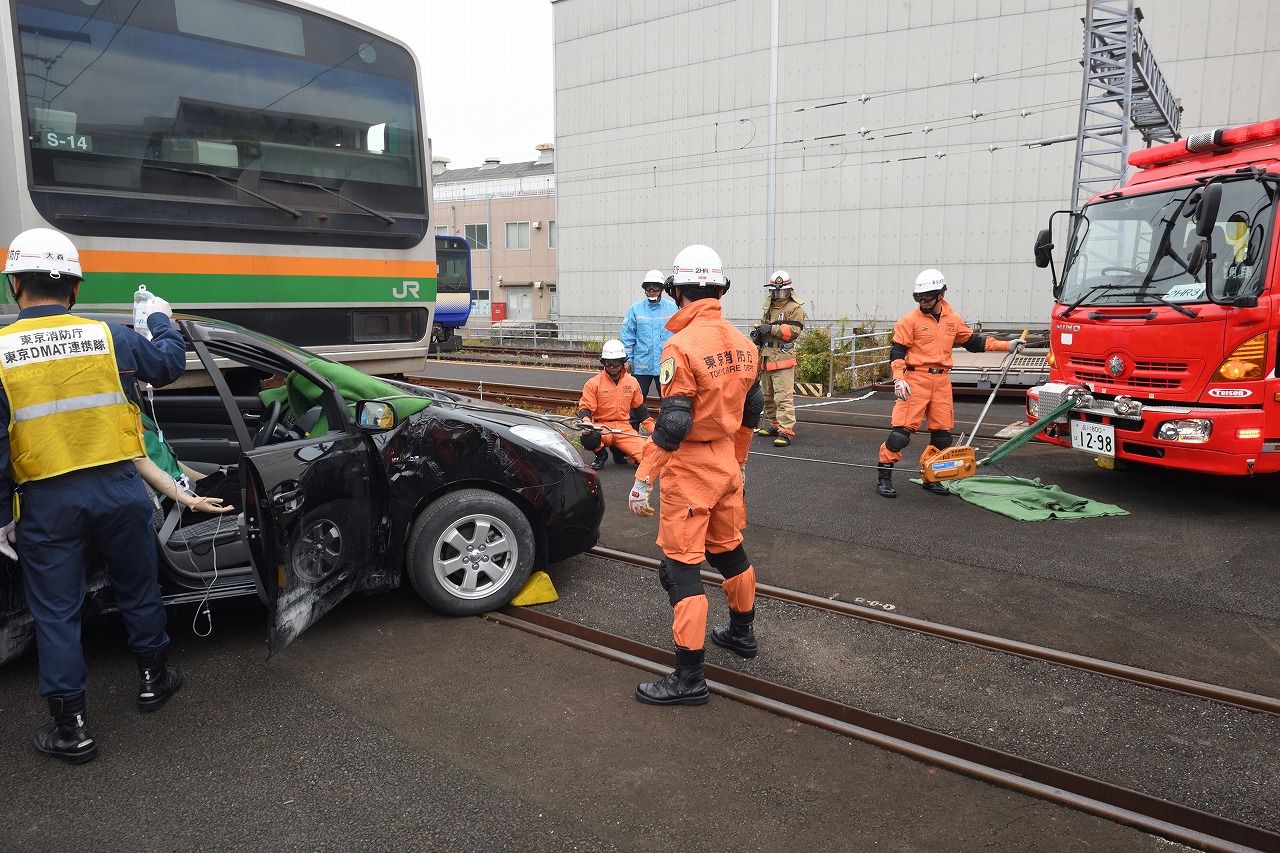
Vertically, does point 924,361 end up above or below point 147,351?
below

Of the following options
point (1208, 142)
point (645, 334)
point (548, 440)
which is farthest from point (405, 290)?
point (1208, 142)

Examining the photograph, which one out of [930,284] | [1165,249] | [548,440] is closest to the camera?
[548,440]

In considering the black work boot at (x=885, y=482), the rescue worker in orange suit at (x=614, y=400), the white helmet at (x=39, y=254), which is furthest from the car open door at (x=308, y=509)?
the black work boot at (x=885, y=482)

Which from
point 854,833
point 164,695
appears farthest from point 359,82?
point 854,833

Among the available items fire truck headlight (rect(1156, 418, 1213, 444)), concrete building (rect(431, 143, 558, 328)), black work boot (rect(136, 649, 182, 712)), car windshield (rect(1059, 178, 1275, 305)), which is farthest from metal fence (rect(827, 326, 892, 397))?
concrete building (rect(431, 143, 558, 328))

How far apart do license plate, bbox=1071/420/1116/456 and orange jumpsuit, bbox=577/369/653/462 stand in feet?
12.2

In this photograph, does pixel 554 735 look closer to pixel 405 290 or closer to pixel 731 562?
pixel 731 562

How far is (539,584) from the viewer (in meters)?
4.69

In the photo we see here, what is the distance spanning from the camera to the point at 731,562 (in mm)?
3908

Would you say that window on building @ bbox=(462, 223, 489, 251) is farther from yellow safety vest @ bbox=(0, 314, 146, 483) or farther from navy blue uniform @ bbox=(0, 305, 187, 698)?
yellow safety vest @ bbox=(0, 314, 146, 483)

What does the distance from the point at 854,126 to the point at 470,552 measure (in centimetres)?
2162

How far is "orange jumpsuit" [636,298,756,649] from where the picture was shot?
11.7 feet

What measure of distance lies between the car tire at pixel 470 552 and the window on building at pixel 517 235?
118 feet

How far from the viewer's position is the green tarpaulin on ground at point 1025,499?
20.8 ft
